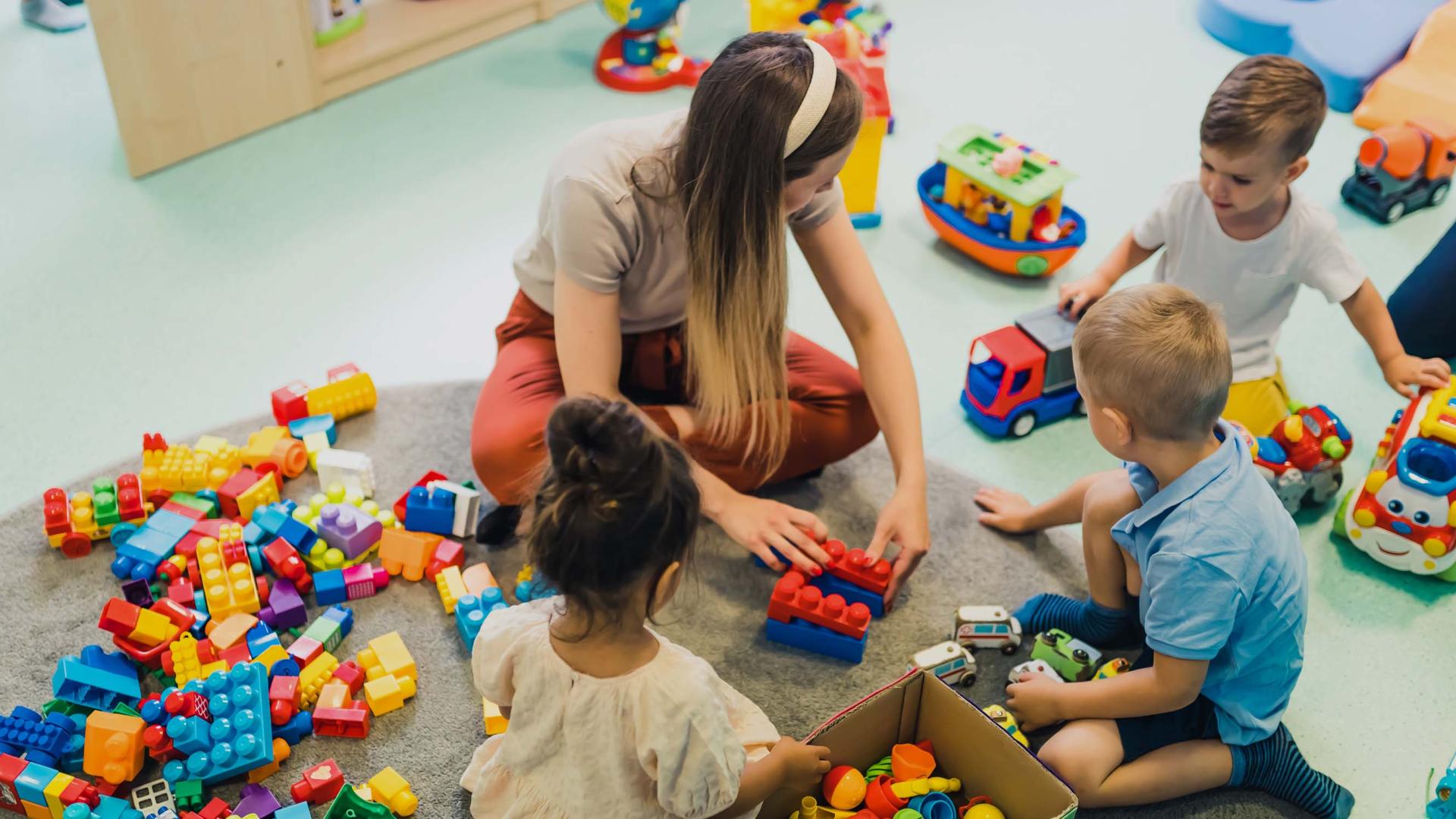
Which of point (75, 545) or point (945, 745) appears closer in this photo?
point (945, 745)

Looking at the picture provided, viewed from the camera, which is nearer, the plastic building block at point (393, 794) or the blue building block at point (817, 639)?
the plastic building block at point (393, 794)

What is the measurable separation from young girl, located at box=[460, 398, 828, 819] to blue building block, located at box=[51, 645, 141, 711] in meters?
0.47

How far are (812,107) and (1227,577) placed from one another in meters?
0.63

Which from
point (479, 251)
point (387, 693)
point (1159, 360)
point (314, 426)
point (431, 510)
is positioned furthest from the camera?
point (479, 251)

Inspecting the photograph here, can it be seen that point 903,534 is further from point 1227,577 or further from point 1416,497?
point 1416,497

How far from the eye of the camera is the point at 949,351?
2143 mm

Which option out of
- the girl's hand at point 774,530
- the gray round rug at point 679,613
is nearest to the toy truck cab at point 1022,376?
the gray round rug at point 679,613

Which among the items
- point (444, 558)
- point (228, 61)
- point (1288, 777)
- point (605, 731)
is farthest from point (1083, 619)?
point (228, 61)

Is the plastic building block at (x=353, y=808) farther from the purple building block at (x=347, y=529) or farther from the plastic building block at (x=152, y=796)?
the purple building block at (x=347, y=529)

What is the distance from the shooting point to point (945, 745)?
1382 millimetres

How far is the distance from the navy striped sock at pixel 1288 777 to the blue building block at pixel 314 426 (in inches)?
50.0

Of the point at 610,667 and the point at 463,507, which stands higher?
the point at 610,667

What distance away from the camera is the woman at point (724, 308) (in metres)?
1.33

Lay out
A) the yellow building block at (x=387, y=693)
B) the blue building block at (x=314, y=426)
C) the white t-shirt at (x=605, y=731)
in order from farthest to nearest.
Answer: the blue building block at (x=314, y=426) → the yellow building block at (x=387, y=693) → the white t-shirt at (x=605, y=731)
